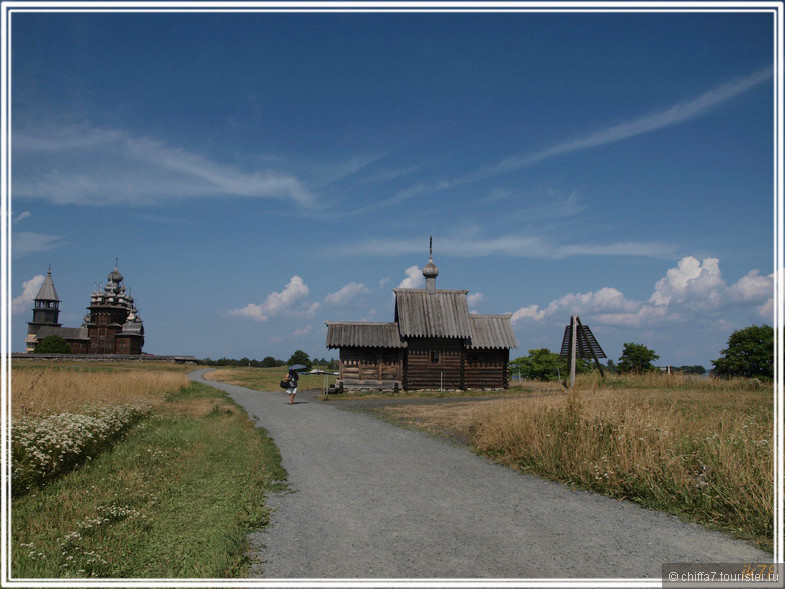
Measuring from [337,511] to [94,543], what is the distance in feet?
9.93

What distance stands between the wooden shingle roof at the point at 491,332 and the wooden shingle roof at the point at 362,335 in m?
5.20

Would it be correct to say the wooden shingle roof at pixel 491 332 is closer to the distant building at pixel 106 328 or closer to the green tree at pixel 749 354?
the green tree at pixel 749 354

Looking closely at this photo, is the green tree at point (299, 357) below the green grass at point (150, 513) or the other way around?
below

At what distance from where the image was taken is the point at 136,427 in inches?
597

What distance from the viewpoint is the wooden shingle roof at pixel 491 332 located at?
35.1 metres

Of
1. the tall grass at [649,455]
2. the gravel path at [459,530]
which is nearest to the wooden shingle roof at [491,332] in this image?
the tall grass at [649,455]

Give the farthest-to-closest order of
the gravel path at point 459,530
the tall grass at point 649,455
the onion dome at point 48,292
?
the onion dome at point 48,292, the tall grass at point 649,455, the gravel path at point 459,530

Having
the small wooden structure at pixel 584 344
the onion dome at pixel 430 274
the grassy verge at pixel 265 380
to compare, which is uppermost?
the onion dome at pixel 430 274

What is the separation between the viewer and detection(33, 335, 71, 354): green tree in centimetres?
9031

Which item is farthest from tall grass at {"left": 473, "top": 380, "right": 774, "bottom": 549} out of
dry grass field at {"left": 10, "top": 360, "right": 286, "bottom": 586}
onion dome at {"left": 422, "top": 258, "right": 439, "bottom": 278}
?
onion dome at {"left": 422, "top": 258, "right": 439, "bottom": 278}

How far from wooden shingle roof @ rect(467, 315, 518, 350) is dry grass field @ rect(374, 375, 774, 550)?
69.9 feet

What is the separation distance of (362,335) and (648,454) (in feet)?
87.2

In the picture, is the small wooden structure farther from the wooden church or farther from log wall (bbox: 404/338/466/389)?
log wall (bbox: 404/338/466/389)

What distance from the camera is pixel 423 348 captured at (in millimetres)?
34625
